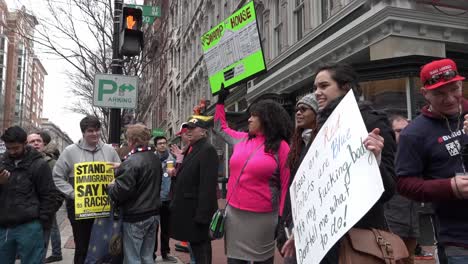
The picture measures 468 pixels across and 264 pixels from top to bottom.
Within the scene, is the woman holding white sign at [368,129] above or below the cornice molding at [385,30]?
below

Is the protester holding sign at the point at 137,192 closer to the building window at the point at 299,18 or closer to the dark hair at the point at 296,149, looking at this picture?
the dark hair at the point at 296,149

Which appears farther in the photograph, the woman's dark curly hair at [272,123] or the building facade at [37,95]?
the building facade at [37,95]

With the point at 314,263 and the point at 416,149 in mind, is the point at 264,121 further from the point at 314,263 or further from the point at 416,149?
the point at 314,263

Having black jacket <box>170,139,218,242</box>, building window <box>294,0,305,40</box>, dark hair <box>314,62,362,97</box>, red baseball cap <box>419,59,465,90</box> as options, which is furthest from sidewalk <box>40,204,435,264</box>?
building window <box>294,0,305,40</box>

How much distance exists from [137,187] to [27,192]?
1081 millimetres

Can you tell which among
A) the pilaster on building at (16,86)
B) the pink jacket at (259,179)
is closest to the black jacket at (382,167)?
the pink jacket at (259,179)

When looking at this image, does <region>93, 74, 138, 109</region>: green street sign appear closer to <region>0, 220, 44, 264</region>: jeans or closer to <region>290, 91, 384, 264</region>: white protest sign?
<region>0, 220, 44, 264</region>: jeans

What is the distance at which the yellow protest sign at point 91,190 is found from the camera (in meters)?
4.68

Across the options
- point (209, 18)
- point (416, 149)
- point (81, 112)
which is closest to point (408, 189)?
point (416, 149)

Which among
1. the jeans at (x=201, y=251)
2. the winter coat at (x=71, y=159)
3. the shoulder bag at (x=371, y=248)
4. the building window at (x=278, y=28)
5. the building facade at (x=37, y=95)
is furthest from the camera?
the building facade at (x=37, y=95)

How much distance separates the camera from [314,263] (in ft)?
7.14

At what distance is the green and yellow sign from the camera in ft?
22.8

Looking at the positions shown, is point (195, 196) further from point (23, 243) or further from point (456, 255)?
point (456, 255)

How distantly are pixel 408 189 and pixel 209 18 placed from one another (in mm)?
23483
